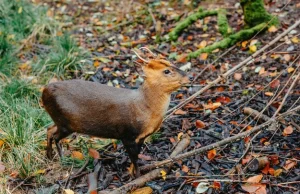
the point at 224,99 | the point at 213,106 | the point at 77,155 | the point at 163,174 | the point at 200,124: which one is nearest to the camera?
the point at 163,174

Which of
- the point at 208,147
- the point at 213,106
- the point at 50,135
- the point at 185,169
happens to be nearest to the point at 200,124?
the point at 213,106

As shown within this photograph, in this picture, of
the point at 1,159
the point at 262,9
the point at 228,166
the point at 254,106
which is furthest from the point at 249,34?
the point at 1,159

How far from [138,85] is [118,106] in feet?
7.69

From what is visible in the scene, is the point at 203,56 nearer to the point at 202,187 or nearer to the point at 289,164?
the point at 289,164

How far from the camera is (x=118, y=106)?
413 centimetres

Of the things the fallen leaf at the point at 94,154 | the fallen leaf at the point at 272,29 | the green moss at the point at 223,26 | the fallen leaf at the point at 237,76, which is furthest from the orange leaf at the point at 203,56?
the fallen leaf at the point at 94,154

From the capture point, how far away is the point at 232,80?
6145mm

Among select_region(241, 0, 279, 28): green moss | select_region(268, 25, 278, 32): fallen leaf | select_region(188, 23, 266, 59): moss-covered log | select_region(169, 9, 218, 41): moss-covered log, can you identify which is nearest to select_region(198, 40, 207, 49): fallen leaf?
select_region(188, 23, 266, 59): moss-covered log

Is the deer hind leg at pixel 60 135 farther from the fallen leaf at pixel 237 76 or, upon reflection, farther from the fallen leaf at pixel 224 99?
the fallen leaf at pixel 237 76

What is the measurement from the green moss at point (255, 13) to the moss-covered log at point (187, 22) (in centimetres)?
71

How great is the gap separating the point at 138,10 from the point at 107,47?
1431 mm

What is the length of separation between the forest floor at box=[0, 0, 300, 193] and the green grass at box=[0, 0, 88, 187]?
0.05 ft

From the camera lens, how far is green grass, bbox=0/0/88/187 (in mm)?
4812

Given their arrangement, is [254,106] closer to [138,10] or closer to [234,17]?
[234,17]
